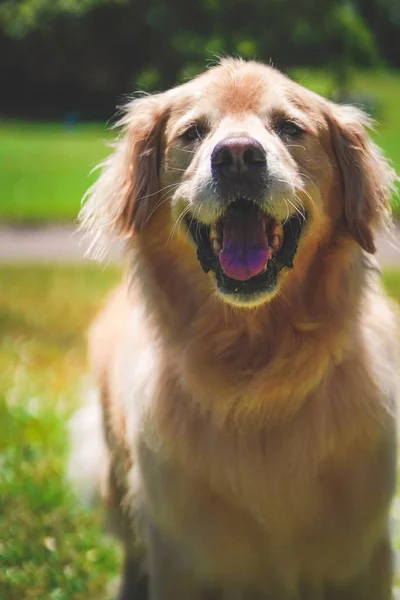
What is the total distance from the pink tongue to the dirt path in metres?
A: 6.44

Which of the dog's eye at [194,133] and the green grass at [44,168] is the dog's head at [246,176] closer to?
the dog's eye at [194,133]

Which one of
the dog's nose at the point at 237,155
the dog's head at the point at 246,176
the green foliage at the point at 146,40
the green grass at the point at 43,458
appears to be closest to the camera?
the dog's nose at the point at 237,155

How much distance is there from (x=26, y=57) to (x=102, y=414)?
1066 cm

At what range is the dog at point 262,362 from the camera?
2.53m

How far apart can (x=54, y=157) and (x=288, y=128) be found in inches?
517

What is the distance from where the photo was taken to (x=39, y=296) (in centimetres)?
738

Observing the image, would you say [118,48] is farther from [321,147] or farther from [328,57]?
[321,147]

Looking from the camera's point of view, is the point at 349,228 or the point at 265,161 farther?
the point at 349,228

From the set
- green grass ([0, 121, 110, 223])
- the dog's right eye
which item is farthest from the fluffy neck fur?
green grass ([0, 121, 110, 223])

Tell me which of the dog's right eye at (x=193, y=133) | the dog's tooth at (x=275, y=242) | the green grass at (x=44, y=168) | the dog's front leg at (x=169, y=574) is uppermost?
→ the dog's right eye at (x=193, y=133)

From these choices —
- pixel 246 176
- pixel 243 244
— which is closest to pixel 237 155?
pixel 246 176

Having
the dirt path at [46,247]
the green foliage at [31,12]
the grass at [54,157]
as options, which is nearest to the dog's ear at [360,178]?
the dirt path at [46,247]

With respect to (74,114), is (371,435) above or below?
above

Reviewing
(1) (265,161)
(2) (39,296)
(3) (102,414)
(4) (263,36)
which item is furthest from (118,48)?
(1) (265,161)
